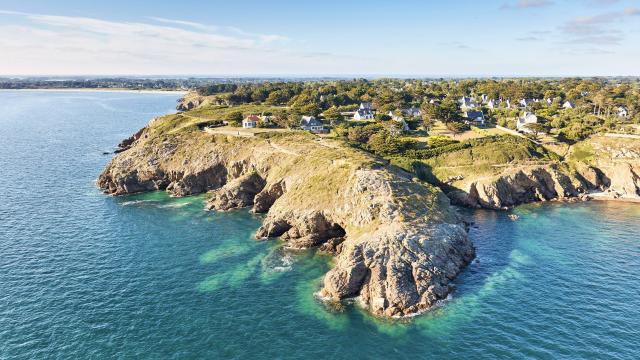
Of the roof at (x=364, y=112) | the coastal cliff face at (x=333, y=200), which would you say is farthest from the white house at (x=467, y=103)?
the coastal cliff face at (x=333, y=200)

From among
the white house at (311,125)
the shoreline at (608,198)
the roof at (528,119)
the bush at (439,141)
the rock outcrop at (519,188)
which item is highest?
the roof at (528,119)

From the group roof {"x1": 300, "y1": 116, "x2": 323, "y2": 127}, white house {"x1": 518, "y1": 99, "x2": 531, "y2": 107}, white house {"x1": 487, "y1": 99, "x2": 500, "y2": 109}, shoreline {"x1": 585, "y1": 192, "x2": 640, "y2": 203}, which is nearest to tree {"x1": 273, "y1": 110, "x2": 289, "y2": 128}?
roof {"x1": 300, "y1": 116, "x2": 323, "y2": 127}

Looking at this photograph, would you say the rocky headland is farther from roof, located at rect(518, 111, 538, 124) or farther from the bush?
roof, located at rect(518, 111, 538, 124)

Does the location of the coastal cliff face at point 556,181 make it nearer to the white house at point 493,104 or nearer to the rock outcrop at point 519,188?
the rock outcrop at point 519,188

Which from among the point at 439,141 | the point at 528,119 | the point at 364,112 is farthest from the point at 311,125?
the point at 528,119

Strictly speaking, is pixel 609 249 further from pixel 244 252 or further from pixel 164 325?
pixel 164 325

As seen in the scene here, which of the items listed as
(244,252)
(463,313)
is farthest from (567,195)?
(244,252)
